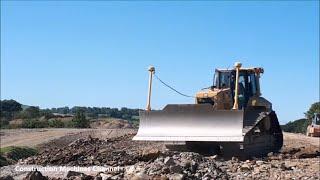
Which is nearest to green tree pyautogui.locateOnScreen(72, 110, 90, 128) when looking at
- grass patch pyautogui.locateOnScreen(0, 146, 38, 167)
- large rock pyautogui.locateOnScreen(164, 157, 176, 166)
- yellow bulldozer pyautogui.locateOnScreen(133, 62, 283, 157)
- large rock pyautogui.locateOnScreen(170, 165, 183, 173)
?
grass patch pyautogui.locateOnScreen(0, 146, 38, 167)

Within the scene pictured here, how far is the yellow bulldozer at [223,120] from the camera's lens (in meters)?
15.7

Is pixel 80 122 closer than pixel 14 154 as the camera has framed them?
No

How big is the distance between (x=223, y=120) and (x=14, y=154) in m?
9.04

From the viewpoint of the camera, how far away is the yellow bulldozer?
15680mm

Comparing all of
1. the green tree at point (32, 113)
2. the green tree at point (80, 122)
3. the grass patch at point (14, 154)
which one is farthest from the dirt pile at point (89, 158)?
the green tree at point (32, 113)

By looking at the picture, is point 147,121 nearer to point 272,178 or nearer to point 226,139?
point 226,139

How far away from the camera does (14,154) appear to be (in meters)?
21.0

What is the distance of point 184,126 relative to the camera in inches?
635

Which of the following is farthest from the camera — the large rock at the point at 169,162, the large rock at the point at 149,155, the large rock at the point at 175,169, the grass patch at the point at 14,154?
the grass patch at the point at 14,154

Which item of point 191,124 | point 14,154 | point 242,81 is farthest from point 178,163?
point 14,154

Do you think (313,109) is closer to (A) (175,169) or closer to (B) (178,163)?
(B) (178,163)

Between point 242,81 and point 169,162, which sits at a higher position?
point 242,81

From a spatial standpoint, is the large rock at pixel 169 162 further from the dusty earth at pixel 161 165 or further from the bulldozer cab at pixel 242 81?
the bulldozer cab at pixel 242 81

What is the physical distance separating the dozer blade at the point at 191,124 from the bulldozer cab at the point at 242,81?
7.30 ft
